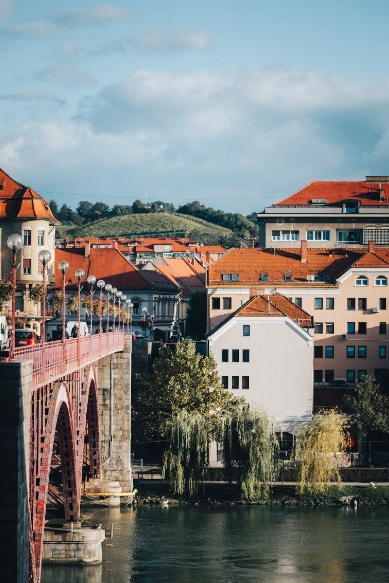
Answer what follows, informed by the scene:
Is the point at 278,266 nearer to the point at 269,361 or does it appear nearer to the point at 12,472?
the point at 269,361

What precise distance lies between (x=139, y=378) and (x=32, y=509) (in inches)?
1474

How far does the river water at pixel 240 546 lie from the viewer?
42.6 meters

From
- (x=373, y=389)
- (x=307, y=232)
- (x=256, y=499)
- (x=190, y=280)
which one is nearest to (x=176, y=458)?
(x=256, y=499)

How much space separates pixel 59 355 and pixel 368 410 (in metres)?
35.4

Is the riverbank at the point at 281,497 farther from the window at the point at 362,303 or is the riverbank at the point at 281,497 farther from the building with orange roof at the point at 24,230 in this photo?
the building with orange roof at the point at 24,230

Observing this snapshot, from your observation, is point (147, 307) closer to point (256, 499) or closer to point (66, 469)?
point (256, 499)

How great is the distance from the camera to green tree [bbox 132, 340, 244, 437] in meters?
63.2

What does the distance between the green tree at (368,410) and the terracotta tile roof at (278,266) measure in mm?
11278

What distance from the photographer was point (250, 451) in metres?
57.5

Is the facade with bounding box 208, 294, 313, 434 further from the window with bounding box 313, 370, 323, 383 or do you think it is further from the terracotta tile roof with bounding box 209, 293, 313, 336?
the window with bounding box 313, 370, 323, 383

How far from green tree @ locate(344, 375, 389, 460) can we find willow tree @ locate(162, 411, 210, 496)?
11548 millimetres

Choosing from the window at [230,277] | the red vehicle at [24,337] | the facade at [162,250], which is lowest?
the red vehicle at [24,337]

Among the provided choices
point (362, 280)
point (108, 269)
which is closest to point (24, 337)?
point (362, 280)

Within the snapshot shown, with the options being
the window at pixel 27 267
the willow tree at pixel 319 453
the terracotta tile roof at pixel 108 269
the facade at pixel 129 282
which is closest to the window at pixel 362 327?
the willow tree at pixel 319 453
